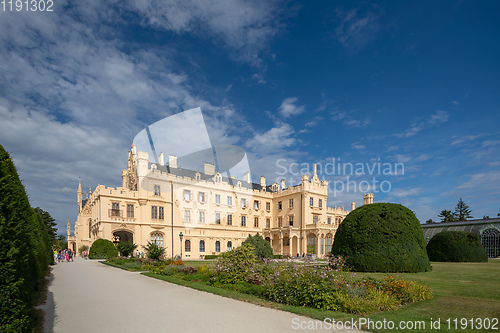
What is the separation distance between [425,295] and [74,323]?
1010 centimetres

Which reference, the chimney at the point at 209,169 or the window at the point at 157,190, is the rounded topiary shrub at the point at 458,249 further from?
the chimney at the point at 209,169

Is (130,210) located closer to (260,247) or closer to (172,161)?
(172,161)

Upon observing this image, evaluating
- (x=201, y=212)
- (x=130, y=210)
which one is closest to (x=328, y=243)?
(x=201, y=212)

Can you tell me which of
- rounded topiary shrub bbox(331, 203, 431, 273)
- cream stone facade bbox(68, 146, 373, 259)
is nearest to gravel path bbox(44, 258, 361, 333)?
rounded topiary shrub bbox(331, 203, 431, 273)

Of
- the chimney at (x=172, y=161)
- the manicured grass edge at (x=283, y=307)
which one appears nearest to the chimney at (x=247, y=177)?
the chimney at (x=172, y=161)

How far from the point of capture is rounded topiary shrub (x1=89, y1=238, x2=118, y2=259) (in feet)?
113

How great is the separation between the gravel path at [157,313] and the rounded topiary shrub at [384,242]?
9.53 metres

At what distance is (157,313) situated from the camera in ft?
26.9

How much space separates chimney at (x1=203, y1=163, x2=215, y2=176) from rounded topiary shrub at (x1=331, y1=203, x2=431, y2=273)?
3758cm

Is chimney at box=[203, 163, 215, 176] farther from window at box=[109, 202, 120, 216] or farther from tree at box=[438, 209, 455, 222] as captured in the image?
tree at box=[438, 209, 455, 222]

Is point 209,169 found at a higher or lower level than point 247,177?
higher

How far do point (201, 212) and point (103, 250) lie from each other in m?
15.2

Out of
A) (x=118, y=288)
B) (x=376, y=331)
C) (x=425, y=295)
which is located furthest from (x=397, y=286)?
(x=118, y=288)

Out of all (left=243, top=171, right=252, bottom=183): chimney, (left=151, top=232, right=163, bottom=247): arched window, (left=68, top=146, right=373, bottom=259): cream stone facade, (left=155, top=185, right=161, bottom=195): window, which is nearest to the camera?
(left=68, top=146, right=373, bottom=259): cream stone facade
